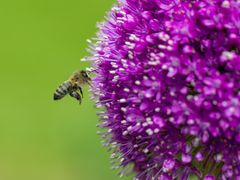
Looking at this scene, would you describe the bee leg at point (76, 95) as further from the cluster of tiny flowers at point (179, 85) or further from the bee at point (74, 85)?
the cluster of tiny flowers at point (179, 85)

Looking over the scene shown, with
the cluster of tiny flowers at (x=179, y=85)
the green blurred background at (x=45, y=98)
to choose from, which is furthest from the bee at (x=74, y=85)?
the green blurred background at (x=45, y=98)

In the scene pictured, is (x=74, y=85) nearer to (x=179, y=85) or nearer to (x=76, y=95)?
(x=76, y=95)

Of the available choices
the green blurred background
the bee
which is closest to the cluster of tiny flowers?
the bee

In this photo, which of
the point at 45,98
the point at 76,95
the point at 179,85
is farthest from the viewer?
the point at 45,98

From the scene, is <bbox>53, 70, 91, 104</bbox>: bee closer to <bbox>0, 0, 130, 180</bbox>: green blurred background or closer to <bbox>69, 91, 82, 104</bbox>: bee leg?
<bbox>69, 91, 82, 104</bbox>: bee leg

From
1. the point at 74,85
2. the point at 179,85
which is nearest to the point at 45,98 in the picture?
the point at 74,85

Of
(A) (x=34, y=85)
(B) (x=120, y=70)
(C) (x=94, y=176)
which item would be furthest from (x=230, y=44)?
(A) (x=34, y=85)
